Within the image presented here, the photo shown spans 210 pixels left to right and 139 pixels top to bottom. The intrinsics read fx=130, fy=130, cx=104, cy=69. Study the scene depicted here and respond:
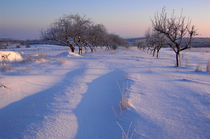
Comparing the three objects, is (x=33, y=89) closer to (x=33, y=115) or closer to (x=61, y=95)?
(x=61, y=95)

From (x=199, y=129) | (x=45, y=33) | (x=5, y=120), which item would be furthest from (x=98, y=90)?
(x=45, y=33)

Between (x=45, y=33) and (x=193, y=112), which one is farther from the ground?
(x=45, y=33)

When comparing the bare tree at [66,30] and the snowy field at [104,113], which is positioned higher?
the bare tree at [66,30]

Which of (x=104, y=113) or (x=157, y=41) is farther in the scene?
(x=157, y=41)

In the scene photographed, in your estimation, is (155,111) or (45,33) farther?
(45,33)

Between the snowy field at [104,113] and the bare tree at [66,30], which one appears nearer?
the snowy field at [104,113]

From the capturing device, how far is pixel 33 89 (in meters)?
3.86

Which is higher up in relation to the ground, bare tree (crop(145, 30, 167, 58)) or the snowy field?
bare tree (crop(145, 30, 167, 58))

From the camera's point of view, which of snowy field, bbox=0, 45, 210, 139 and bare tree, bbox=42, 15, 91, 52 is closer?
snowy field, bbox=0, 45, 210, 139

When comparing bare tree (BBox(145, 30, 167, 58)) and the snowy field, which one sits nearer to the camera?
the snowy field

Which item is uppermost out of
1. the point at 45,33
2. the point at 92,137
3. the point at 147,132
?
the point at 45,33

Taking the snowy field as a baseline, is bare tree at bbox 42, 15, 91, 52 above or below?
above

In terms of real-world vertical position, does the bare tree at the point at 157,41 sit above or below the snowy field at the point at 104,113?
above

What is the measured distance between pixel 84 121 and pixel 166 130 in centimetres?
128
